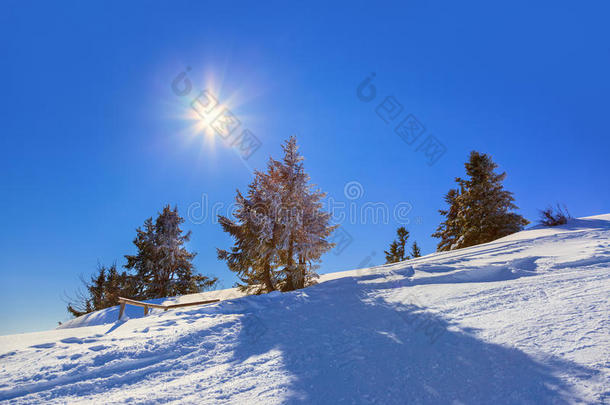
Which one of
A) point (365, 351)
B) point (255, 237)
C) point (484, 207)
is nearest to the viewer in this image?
point (365, 351)

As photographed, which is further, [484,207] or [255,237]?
[484,207]

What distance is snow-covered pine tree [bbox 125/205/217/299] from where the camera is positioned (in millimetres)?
23719

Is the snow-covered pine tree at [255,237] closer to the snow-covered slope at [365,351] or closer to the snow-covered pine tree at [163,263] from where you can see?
the snow-covered slope at [365,351]

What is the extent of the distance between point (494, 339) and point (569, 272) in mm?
4490

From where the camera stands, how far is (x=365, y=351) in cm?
447

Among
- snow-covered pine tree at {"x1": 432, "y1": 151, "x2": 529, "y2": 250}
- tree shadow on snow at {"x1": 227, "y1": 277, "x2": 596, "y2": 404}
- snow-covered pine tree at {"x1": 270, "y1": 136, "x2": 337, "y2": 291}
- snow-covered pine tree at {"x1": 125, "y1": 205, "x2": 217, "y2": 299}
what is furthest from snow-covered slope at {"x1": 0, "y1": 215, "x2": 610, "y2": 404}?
snow-covered pine tree at {"x1": 125, "y1": 205, "x2": 217, "y2": 299}

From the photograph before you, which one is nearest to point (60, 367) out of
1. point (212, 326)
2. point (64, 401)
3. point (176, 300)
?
point (64, 401)

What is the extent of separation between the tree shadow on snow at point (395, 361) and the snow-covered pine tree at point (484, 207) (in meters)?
17.1

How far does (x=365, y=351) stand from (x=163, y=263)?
23.3 metres

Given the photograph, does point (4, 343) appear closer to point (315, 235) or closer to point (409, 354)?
point (409, 354)

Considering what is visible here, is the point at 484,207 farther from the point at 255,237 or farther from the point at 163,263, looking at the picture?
the point at 163,263

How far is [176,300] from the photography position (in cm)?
1600

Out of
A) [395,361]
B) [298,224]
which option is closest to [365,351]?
[395,361]

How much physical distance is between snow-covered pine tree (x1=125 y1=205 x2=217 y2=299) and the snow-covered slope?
58.7 ft
